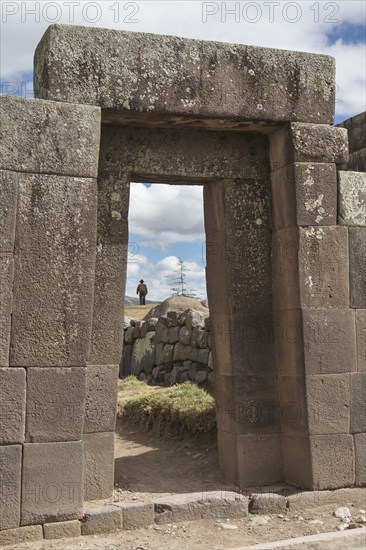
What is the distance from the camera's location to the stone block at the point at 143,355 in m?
13.6

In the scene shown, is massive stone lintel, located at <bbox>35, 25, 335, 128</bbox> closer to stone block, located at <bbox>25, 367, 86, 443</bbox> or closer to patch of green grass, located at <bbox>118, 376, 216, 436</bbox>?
stone block, located at <bbox>25, 367, 86, 443</bbox>

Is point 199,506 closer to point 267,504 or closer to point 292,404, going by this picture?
point 267,504

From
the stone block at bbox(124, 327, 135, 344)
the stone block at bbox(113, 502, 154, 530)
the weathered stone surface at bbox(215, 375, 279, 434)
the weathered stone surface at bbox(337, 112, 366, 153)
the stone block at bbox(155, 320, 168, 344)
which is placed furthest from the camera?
the stone block at bbox(124, 327, 135, 344)

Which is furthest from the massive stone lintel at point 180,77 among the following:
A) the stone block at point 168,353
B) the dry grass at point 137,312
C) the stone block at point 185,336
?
the dry grass at point 137,312

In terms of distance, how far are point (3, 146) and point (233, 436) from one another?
3.77 meters

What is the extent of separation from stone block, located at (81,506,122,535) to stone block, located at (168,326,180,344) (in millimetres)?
6436

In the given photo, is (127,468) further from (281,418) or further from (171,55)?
(171,55)

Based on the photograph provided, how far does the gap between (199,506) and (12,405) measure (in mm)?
2042

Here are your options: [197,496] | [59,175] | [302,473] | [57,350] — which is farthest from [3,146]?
[302,473]

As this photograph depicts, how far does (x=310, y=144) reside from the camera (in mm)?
7207

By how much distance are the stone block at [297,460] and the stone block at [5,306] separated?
308 cm

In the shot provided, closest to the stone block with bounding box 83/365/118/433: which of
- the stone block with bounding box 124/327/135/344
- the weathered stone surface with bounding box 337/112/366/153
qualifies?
the weathered stone surface with bounding box 337/112/366/153

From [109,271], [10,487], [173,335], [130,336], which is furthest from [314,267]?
[130,336]

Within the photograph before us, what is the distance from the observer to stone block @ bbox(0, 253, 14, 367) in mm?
5863
